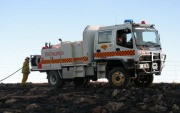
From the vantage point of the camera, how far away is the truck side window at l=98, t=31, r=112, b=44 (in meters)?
16.7

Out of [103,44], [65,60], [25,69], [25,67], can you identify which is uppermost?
[103,44]

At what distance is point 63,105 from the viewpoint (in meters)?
12.8

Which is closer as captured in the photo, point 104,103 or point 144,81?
point 104,103

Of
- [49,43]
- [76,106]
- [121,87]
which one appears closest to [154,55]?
[121,87]

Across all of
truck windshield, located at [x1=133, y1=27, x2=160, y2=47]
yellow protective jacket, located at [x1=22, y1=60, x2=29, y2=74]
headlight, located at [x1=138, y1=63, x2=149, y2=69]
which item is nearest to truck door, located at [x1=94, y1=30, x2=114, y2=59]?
truck windshield, located at [x1=133, y1=27, x2=160, y2=47]

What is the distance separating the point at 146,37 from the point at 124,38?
1103mm

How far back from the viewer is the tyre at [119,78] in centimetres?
1603

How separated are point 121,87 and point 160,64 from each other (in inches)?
88.3

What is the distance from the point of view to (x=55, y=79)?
2025cm

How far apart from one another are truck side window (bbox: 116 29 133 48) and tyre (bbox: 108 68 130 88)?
1183 mm

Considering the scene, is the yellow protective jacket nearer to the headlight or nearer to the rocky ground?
the rocky ground

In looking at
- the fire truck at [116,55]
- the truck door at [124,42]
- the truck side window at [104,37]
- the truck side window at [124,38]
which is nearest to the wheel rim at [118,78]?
the fire truck at [116,55]

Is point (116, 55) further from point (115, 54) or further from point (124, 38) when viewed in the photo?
point (124, 38)

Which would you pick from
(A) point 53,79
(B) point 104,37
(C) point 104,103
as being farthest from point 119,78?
(A) point 53,79
